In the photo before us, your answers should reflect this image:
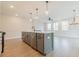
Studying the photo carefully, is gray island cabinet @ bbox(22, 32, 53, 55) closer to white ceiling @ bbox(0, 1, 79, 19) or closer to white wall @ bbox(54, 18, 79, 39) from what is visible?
white wall @ bbox(54, 18, 79, 39)

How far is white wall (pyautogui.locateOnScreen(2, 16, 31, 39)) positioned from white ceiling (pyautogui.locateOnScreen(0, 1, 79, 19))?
113mm

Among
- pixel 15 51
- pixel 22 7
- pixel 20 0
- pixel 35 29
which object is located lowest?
pixel 15 51

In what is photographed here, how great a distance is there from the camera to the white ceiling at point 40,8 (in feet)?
6.82

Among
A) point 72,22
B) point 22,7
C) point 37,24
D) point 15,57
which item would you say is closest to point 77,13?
point 72,22

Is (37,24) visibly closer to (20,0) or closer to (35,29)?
(35,29)

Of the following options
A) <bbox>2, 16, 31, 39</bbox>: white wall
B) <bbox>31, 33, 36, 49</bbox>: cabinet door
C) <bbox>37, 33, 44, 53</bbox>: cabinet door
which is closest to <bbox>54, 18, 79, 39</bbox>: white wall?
<bbox>37, 33, 44, 53</bbox>: cabinet door

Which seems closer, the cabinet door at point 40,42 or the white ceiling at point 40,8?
the white ceiling at point 40,8

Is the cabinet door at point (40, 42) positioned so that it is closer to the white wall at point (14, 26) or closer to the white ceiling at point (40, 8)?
the white wall at point (14, 26)

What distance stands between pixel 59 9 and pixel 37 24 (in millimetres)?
596

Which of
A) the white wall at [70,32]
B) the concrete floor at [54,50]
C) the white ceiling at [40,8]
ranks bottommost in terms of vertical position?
the concrete floor at [54,50]

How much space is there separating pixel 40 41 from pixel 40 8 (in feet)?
2.69

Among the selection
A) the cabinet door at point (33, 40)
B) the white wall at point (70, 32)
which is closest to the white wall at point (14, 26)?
the cabinet door at point (33, 40)

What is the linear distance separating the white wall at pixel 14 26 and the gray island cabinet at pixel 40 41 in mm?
145

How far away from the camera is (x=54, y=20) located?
6.96 ft
